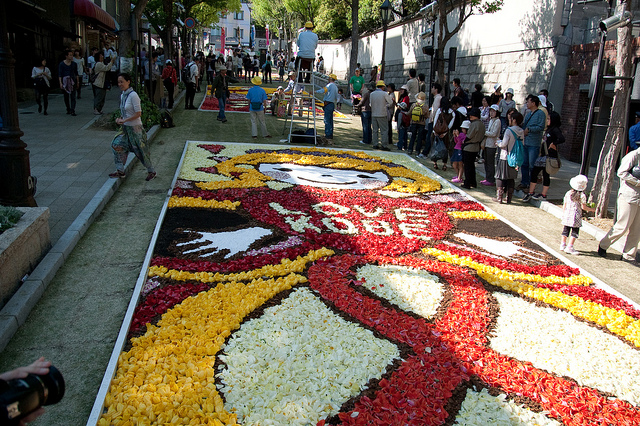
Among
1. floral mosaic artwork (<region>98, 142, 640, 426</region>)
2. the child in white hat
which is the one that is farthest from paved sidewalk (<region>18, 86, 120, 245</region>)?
the child in white hat

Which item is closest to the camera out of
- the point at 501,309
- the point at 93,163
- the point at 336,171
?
the point at 501,309

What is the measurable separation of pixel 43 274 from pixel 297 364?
2936 mm

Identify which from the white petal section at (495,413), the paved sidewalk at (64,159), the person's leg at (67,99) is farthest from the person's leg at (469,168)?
the person's leg at (67,99)

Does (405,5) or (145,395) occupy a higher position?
(405,5)

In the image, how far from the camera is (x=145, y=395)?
11.2ft

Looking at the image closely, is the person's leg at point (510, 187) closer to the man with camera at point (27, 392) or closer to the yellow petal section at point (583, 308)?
the yellow petal section at point (583, 308)

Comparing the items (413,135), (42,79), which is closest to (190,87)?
(42,79)

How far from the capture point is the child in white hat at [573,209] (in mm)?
7023

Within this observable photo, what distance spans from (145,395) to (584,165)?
871cm

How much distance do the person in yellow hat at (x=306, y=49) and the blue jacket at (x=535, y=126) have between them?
5.98 metres

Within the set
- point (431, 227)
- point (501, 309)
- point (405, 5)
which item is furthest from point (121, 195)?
point (405, 5)

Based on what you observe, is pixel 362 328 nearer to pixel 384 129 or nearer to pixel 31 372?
pixel 31 372

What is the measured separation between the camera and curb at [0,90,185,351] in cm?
424

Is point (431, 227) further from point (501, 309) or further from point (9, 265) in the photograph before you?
point (9, 265)
